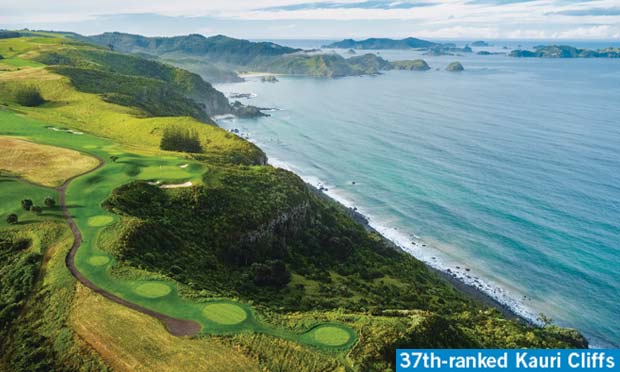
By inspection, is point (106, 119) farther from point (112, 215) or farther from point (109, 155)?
point (112, 215)

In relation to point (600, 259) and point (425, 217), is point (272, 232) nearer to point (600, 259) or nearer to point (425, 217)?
point (425, 217)

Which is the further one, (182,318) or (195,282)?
(195,282)

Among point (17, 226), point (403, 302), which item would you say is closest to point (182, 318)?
point (17, 226)

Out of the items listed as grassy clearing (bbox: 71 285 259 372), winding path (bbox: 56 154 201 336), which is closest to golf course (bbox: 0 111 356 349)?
winding path (bbox: 56 154 201 336)

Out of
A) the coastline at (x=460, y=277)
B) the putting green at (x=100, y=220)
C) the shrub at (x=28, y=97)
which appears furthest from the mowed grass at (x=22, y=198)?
the shrub at (x=28, y=97)

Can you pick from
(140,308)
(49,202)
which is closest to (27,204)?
(49,202)

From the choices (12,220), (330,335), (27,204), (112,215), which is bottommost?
(330,335)
